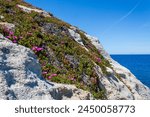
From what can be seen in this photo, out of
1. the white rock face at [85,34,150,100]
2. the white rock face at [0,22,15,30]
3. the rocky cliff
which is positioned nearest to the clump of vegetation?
the rocky cliff

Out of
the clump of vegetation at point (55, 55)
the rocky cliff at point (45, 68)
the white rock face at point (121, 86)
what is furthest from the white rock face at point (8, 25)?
the white rock face at point (121, 86)

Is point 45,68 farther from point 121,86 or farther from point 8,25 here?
point 121,86

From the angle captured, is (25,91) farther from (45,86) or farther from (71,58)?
(71,58)

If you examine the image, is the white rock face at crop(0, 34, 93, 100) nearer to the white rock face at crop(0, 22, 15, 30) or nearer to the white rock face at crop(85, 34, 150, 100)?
the white rock face at crop(0, 22, 15, 30)

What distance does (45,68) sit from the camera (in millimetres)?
17891

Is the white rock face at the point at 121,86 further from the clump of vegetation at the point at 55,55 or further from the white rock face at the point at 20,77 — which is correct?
the white rock face at the point at 20,77

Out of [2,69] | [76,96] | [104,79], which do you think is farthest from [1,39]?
[104,79]

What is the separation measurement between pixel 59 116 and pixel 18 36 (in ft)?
36.2

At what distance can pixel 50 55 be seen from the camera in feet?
64.8

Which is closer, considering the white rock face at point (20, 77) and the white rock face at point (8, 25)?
the white rock face at point (20, 77)

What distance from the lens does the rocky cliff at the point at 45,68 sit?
11727 mm

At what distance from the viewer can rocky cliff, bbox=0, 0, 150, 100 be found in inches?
462

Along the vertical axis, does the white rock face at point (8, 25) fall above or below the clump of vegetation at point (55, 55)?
above

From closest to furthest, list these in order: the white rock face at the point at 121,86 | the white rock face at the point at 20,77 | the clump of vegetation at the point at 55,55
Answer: the white rock face at the point at 20,77
the clump of vegetation at the point at 55,55
the white rock face at the point at 121,86
